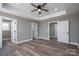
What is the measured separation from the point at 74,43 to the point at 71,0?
5047 mm

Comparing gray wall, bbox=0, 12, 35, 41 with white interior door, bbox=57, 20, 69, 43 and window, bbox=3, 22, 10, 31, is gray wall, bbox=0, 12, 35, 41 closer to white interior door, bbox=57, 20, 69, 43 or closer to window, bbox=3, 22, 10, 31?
white interior door, bbox=57, 20, 69, 43

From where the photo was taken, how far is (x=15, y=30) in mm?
5594

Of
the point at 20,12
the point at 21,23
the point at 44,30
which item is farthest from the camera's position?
the point at 44,30

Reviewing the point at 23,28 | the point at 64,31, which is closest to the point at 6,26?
the point at 23,28

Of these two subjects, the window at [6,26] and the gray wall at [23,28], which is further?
the window at [6,26]

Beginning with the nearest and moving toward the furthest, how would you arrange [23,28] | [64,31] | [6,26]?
[64,31], [23,28], [6,26]

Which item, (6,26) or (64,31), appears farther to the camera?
(6,26)

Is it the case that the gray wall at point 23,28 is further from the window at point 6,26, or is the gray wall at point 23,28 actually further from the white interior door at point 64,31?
the window at point 6,26

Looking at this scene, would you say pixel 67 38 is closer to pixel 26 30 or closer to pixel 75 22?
pixel 75 22

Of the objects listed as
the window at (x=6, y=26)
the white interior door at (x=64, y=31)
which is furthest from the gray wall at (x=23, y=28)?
the window at (x=6, y=26)

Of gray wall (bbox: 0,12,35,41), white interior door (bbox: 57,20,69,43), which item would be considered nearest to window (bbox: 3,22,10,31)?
gray wall (bbox: 0,12,35,41)

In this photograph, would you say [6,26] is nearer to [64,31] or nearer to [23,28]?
[23,28]

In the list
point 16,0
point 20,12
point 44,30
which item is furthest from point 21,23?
point 16,0

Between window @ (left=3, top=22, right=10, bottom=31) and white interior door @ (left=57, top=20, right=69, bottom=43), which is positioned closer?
white interior door @ (left=57, top=20, right=69, bottom=43)
